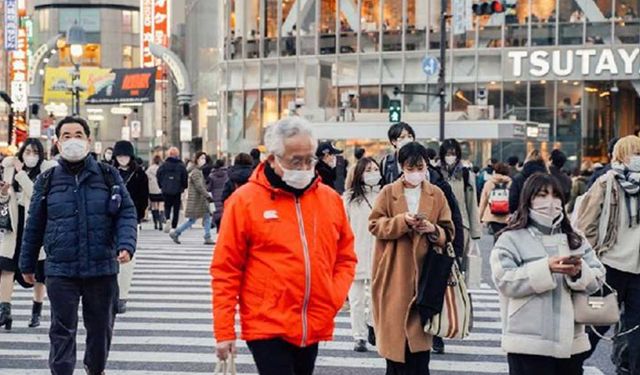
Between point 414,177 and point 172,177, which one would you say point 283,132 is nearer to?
point 414,177

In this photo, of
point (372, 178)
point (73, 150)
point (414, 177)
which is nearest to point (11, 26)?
point (372, 178)

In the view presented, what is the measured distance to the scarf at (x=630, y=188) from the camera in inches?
321

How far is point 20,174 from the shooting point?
1070cm

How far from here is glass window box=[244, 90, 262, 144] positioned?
5366 centimetres

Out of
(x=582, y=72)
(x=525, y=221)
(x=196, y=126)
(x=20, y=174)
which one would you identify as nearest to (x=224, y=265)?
(x=525, y=221)

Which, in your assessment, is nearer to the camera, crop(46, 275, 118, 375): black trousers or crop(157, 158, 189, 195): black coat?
crop(46, 275, 118, 375): black trousers

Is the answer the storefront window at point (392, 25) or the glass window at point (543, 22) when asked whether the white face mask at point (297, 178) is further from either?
the storefront window at point (392, 25)

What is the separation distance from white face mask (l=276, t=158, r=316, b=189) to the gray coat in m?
1.29

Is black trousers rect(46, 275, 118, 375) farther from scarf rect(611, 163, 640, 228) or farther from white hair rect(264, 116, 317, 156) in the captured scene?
scarf rect(611, 163, 640, 228)

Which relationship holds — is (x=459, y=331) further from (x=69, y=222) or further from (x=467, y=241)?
(x=467, y=241)

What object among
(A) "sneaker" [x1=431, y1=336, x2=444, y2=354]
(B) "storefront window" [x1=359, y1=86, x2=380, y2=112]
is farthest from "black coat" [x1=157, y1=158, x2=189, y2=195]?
(B) "storefront window" [x1=359, y1=86, x2=380, y2=112]

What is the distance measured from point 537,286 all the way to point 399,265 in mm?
1988

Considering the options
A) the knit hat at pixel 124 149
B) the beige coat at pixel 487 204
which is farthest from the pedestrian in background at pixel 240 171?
the knit hat at pixel 124 149

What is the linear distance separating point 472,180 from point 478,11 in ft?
51.7
